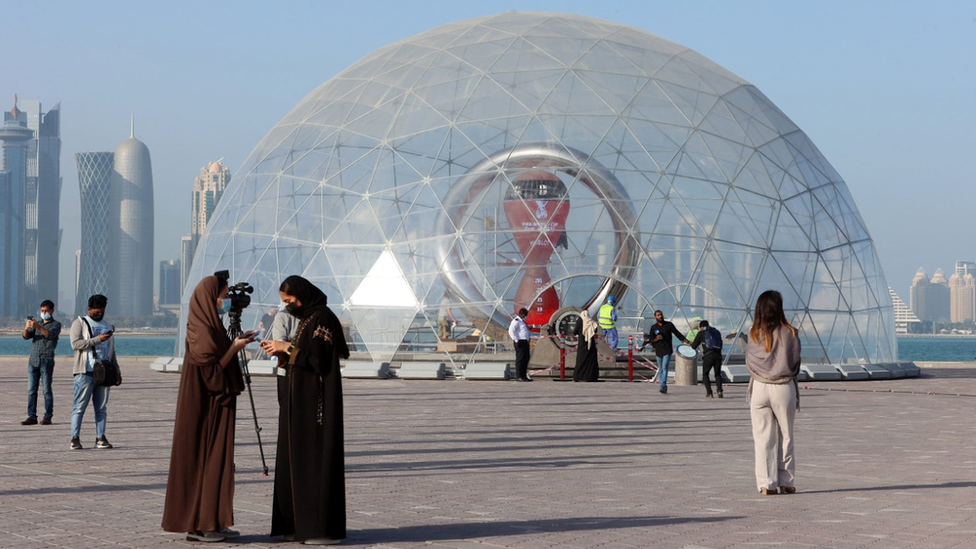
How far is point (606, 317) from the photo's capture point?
28.6 m

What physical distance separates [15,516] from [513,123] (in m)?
23.6

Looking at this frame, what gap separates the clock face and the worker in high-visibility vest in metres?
0.88

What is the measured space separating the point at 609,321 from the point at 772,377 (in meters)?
18.1

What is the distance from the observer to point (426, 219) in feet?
99.2

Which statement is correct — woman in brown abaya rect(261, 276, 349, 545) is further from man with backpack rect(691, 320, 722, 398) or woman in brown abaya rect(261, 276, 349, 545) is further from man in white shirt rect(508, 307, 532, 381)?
man in white shirt rect(508, 307, 532, 381)

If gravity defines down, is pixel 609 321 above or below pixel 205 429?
above

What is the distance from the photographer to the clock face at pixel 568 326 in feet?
96.9

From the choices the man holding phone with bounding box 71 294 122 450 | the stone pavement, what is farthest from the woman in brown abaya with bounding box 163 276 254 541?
the man holding phone with bounding box 71 294 122 450

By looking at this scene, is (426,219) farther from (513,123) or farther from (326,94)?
(326,94)

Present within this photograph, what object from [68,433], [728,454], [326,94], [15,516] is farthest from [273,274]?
[15,516]

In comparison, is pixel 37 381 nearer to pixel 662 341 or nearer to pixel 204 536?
pixel 204 536

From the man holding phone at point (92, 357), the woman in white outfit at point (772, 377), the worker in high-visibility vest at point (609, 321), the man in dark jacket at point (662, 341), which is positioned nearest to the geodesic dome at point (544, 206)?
the worker in high-visibility vest at point (609, 321)

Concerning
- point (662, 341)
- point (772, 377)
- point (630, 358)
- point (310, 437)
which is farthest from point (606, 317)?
point (310, 437)

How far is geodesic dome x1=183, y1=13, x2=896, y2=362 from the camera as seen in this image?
98.3 feet
